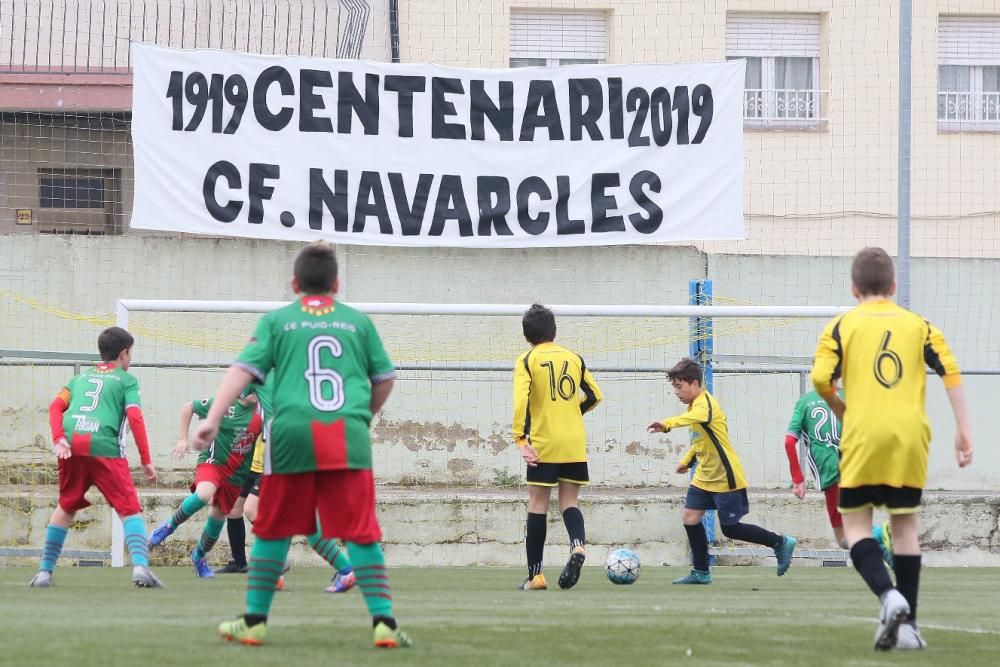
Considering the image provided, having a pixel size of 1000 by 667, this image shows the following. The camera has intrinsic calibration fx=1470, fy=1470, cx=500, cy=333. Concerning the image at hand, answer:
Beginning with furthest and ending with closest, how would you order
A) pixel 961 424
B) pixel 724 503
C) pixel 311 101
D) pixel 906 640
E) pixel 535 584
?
pixel 311 101 < pixel 724 503 < pixel 535 584 < pixel 961 424 < pixel 906 640

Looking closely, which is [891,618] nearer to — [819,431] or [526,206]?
[819,431]

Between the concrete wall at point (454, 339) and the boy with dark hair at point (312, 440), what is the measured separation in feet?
23.5

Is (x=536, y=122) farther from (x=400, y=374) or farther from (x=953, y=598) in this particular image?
(x=953, y=598)

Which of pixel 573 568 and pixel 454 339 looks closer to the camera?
pixel 573 568

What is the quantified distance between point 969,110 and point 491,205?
7.33 meters

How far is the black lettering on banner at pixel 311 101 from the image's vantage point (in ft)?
42.3

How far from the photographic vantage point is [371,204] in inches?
511

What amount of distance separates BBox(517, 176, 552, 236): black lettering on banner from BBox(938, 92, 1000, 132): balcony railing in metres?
6.46

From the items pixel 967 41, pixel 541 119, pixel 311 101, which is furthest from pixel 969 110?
pixel 311 101

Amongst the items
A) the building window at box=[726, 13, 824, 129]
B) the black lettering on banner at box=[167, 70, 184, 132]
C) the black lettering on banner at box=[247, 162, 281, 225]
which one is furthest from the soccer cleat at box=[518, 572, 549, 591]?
the building window at box=[726, 13, 824, 129]

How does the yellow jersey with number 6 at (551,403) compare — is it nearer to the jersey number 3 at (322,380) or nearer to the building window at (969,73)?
the jersey number 3 at (322,380)

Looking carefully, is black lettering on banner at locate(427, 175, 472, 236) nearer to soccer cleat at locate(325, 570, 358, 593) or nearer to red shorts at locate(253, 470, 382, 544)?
soccer cleat at locate(325, 570, 358, 593)

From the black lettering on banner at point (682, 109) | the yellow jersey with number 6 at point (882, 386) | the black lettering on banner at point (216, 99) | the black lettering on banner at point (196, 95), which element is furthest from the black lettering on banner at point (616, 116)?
the yellow jersey with number 6 at point (882, 386)

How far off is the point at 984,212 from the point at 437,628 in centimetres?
1228
